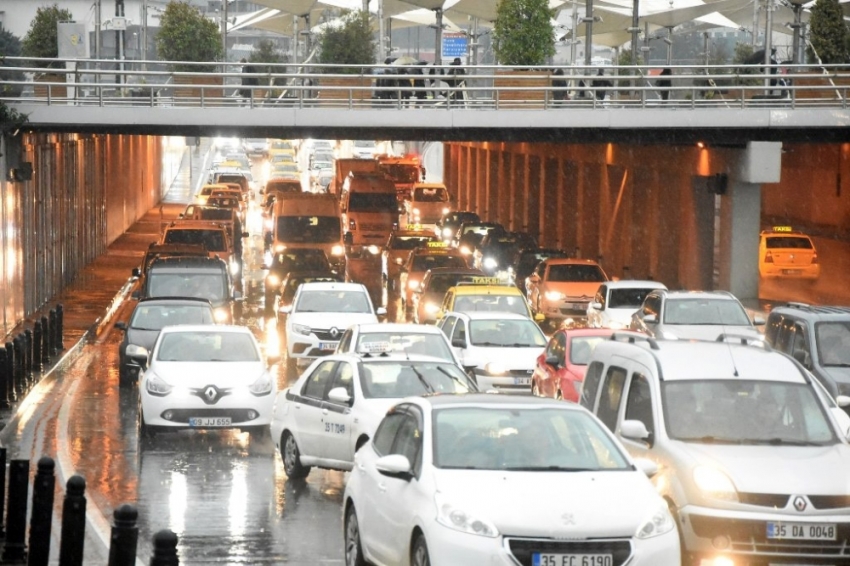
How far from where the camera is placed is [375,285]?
4556cm

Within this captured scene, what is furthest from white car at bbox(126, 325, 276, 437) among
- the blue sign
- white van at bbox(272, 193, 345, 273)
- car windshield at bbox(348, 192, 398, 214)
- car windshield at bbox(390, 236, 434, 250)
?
the blue sign

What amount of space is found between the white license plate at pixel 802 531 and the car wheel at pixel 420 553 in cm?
240

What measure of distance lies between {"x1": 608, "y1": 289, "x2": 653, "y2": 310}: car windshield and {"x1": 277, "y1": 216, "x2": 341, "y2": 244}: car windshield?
15183 mm

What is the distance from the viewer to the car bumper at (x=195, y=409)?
18.3 metres

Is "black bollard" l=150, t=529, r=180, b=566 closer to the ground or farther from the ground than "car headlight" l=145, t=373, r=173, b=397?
farther from the ground

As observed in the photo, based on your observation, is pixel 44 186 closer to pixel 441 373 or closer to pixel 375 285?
pixel 375 285

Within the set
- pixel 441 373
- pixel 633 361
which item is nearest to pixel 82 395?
pixel 441 373

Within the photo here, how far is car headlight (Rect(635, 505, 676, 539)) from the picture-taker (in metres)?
8.89

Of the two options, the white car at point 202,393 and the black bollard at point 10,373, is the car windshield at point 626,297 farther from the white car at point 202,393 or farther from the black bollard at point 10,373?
the black bollard at point 10,373

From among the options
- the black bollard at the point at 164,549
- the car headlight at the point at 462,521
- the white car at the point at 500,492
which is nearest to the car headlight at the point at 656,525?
the white car at the point at 500,492

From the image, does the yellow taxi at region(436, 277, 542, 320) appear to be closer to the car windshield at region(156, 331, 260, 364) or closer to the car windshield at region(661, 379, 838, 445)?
the car windshield at region(156, 331, 260, 364)

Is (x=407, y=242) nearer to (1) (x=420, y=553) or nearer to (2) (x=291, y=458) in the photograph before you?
(2) (x=291, y=458)

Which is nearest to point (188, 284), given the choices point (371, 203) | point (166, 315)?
point (166, 315)

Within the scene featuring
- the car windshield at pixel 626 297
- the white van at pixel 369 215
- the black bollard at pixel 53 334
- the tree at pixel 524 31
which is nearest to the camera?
the black bollard at pixel 53 334
